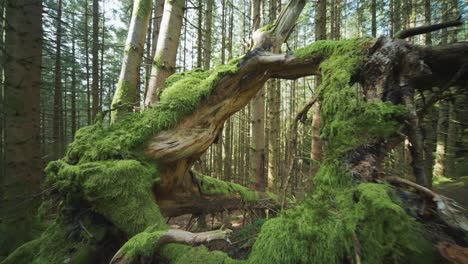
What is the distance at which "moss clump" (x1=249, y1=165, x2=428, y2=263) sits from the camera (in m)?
1.44

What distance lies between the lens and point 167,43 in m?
4.16

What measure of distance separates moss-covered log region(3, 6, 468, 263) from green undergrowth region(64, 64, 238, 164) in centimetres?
1

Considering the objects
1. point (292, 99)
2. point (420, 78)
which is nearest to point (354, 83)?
point (420, 78)

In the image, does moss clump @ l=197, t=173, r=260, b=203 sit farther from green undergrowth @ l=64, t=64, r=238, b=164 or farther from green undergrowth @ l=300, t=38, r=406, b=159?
green undergrowth @ l=300, t=38, r=406, b=159

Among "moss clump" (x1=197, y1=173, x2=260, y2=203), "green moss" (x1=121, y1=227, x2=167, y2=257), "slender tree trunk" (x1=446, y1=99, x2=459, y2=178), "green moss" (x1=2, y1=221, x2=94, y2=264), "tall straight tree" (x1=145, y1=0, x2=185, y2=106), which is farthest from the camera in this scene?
"slender tree trunk" (x1=446, y1=99, x2=459, y2=178)

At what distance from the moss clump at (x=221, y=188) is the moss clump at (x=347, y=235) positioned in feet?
7.86

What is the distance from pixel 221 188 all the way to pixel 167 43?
2.57 m

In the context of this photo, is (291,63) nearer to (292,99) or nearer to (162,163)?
(162,163)

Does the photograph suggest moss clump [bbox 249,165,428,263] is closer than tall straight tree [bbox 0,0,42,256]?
Yes

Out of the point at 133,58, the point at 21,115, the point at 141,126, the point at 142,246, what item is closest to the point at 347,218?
the point at 142,246

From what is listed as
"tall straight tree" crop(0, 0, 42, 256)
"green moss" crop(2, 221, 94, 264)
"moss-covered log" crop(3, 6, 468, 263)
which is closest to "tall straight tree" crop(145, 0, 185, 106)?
"moss-covered log" crop(3, 6, 468, 263)

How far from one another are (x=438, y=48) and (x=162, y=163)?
3.11 m

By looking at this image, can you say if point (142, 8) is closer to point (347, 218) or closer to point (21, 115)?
point (21, 115)

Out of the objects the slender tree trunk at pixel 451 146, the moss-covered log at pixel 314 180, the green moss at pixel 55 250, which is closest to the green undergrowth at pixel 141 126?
the moss-covered log at pixel 314 180
